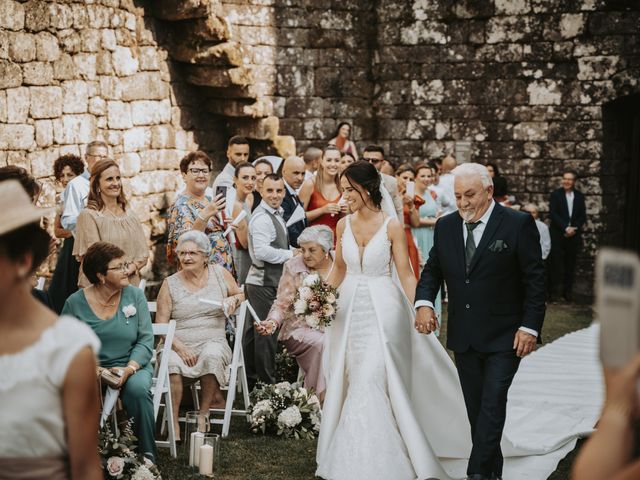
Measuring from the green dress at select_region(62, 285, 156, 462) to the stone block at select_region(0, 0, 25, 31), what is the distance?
3503 mm

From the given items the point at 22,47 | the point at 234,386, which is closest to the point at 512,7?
the point at 22,47

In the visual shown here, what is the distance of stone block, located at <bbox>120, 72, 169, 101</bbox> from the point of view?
10984 millimetres

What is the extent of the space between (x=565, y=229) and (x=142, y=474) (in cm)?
1004

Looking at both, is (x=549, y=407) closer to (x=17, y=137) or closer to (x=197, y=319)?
(x=197, y=319)

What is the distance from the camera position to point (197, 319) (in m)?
6.84

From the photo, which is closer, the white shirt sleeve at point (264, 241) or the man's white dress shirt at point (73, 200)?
the man's white dress shirt at point (73, 200)

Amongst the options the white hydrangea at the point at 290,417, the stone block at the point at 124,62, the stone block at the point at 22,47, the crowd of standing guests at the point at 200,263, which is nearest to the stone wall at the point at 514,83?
the crowd of standing guests at the point at 200,263

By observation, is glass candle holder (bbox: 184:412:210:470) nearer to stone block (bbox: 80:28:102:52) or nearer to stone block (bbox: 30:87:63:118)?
stone block (bbox: 30:87:63:118)

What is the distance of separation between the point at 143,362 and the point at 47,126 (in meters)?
3.85

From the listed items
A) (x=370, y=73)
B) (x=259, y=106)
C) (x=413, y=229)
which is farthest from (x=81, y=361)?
(x=370, y=73)

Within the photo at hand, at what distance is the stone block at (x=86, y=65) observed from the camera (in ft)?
32.3

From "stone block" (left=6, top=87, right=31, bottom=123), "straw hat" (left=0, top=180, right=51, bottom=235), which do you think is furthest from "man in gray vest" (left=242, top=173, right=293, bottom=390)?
"straw hat" (left=0, top=180, right=51, bottom=235)

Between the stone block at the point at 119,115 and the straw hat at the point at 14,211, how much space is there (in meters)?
8.28

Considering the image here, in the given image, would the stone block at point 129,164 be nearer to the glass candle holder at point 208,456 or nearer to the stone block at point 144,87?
the stone block at point 144,87
